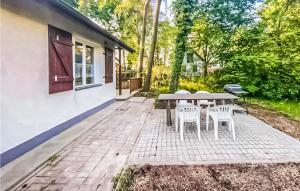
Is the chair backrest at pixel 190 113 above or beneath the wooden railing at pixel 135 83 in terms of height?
beneath

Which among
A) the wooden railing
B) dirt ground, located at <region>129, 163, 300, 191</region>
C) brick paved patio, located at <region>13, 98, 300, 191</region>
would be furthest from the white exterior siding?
the wooden railing

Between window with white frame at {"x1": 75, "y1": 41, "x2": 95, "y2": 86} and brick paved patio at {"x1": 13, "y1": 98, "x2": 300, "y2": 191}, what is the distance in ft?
5.70

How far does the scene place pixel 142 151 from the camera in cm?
419

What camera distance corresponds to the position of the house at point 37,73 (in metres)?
3.55

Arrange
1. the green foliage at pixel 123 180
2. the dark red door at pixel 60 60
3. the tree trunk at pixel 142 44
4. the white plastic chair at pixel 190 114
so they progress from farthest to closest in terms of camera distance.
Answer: the tree trunk at pixel 142 44 < the white plastic chair at pixel 190 114 < the dark red door at pixel 60 60 < the green foliage at pixel 123 180

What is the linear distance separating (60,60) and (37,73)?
79cm

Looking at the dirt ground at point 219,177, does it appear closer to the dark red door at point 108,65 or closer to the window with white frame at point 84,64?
the window with white frame at point 84,64

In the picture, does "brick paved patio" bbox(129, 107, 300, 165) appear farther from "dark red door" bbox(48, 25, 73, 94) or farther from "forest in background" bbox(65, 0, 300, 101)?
"forest in background" bbox(65, 0, 300, 101)

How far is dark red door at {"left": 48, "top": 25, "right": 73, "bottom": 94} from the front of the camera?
475 cm

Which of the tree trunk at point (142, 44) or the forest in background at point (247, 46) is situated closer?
the forest in background at point (247, 46)

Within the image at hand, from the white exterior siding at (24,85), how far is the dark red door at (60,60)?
0.11 meters

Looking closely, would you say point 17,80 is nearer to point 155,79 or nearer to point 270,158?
point 270,158

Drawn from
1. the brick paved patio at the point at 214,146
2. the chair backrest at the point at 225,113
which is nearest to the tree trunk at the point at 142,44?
the brick paved patio at the point at 214,146

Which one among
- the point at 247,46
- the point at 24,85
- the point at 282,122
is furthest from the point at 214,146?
the point at 247,46
